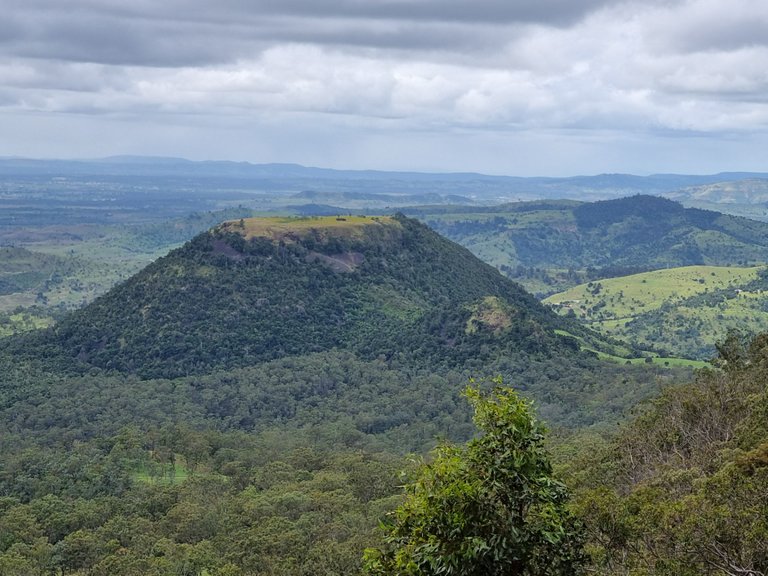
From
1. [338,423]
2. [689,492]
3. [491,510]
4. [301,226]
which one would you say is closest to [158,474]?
[338,423]

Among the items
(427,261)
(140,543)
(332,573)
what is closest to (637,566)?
(332,573)

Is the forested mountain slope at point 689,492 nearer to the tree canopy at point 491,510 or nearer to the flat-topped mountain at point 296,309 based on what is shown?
the tree canopy at point 491,510

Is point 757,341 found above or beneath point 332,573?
above

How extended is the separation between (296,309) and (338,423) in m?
42.7

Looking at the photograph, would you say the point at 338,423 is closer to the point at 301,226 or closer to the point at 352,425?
the point at 352,425

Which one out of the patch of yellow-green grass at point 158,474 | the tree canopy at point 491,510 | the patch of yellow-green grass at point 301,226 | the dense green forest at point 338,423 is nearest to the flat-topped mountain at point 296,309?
the patch of yellow-green grass at point 301,226

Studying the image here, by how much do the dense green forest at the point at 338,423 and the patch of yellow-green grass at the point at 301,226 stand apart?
56cm

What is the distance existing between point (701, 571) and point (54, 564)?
156 feet

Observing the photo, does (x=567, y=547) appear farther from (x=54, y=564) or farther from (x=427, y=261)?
(x=427, y=261)

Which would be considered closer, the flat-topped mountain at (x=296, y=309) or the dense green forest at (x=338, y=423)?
the dense green forest at (x=338, y=423)

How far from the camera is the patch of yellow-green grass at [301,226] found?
15825 cm

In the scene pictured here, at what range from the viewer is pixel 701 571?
2292 centimetres

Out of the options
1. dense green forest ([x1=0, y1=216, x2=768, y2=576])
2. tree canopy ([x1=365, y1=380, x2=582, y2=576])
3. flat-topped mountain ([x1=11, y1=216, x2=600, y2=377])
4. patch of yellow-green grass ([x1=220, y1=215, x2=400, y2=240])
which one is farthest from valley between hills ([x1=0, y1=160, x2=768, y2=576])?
patch of yellow-green grass ([x1=220, y1=215, x2=400, y2=240])

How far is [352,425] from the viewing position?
106312 millimetres
